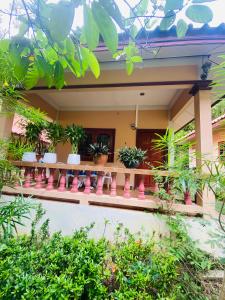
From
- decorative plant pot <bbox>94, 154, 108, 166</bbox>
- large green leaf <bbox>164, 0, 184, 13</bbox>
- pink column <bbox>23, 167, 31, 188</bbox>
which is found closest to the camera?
large green leaf <bbox>164, 0, 184, 13</bbox>

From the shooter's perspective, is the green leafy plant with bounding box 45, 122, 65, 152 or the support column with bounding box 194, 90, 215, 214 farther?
the green leafy plant with bounding box 45, 122, 65, 152

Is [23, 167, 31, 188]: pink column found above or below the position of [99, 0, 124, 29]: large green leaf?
below

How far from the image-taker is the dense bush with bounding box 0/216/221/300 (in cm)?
159

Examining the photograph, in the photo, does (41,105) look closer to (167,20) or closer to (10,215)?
(10,215)

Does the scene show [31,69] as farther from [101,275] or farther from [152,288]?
[152,288]

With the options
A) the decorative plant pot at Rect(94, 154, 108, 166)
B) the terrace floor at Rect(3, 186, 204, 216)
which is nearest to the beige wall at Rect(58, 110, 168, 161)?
the decorative plant pot at Rect(94, 154, 108, 166)

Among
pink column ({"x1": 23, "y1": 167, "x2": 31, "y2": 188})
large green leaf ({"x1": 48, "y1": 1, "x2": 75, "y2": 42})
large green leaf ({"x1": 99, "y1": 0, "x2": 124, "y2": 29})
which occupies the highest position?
large green leaf ({"x1": 99, "y1": 0, "x2": 124, "y2": 29})

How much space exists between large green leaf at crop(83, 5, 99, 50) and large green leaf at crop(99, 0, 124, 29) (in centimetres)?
6

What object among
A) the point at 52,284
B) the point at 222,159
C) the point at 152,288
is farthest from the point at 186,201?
the point at 52,284

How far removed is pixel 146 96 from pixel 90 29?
17.6 ft

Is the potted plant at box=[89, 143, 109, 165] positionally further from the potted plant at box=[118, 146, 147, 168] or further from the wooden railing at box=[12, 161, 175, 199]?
the potted plant at box=[118, 146, 147, 168]

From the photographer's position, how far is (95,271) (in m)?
1.76

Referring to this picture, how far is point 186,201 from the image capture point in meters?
3.12

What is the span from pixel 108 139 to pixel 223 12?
6.27 m
